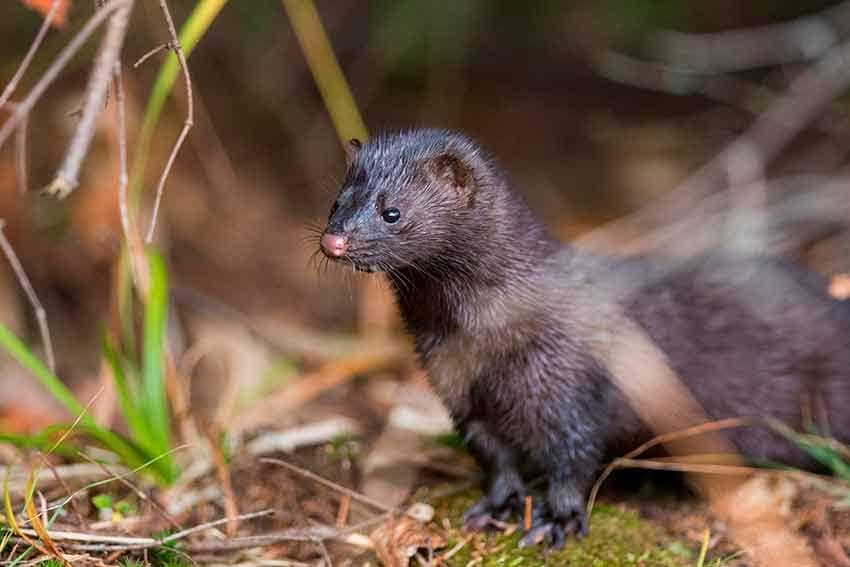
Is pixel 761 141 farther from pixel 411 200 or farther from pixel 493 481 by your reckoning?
pixel 411 200

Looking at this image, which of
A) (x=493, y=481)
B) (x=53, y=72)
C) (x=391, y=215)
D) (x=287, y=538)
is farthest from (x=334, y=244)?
(x=493, y=481)

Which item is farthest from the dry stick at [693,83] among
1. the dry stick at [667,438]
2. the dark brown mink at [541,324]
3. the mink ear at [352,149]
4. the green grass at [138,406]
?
the green grass at [138,406]

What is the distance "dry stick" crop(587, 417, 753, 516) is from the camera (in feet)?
12.5

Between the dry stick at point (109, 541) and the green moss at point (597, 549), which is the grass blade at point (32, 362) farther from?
the green moss at point (597, 549)

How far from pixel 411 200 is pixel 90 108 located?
3.34 ft

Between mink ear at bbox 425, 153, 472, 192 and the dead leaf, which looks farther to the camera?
the dead leaf

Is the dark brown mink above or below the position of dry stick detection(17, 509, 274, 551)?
above

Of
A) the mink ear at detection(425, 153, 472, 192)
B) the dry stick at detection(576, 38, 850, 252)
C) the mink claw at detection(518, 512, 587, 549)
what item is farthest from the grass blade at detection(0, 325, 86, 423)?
the dry stick at detection(576, 38, 850, 252)

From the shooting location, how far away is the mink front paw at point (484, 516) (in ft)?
12.3

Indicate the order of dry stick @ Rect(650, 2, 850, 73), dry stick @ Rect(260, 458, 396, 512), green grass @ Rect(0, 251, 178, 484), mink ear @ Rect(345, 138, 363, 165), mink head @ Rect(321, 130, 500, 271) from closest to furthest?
mink head @ Rect(321, 130, 500, 271) < mink ear @ Rect(345, 138, 363, 165) < green grass @ Rect(0, 251, 178, 484) < dry stick @ Rect(260, 458, 396, 512) < dry stick @ Rect(650, 2, 850, 73)

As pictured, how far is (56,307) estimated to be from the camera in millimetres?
6297

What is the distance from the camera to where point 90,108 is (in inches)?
112

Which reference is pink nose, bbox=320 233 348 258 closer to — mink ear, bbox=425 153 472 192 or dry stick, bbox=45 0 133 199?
mink ear, bbox=425 153 472 192

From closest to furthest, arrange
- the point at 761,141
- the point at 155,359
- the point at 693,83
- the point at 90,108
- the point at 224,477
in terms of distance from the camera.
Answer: the point at 90,108 → the point at 224,477 → the point at 155,359 → the point at 761,141 → the point at 693,83
